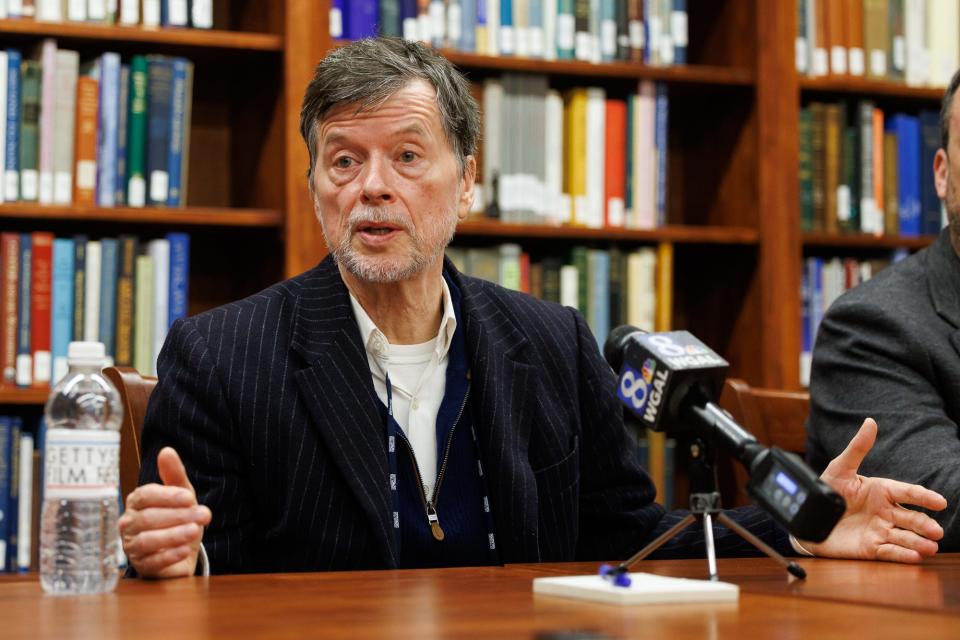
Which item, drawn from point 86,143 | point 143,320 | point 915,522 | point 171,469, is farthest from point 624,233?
point 171,469

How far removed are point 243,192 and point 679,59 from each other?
3.85 ft

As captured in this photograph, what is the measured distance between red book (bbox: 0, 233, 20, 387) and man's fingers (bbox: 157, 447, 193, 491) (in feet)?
5.34

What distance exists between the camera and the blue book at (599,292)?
3.24 meters

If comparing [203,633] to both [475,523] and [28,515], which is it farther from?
[28,515]

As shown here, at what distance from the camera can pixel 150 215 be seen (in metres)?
2.91

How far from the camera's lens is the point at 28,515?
2.81m

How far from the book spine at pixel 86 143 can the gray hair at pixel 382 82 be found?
104 cm

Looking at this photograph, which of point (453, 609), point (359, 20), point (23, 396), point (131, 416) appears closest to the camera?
point (453, 609)

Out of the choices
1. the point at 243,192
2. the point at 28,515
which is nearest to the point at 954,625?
the point at 28,515

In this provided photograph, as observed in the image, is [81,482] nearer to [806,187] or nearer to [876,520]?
[876,520]

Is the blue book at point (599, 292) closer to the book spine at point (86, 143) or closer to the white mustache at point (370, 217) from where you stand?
the book spine at point (86, 143)

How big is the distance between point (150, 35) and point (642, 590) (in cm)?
222

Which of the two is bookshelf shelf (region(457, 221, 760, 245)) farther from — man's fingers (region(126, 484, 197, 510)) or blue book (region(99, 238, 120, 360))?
man's fingers (region(126, 484, 197, 510))

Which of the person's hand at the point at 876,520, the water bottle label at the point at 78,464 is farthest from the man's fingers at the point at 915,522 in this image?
the water bottle label at the point at 78,464
